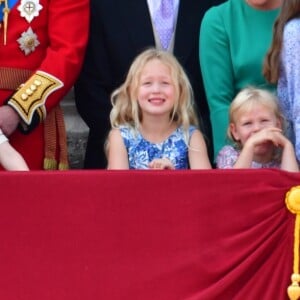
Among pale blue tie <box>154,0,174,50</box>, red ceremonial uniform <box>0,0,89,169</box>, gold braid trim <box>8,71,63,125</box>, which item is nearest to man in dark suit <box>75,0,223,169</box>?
pale blue tie <box>154,0,174,50</box>

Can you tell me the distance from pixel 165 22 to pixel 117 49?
0.69 ft

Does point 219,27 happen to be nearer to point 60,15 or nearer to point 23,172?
point 60,15

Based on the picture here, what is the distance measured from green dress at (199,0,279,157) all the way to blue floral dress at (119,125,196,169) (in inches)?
7.7

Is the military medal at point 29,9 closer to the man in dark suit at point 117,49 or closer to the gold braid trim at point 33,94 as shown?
the gold braid trim at point 33,94

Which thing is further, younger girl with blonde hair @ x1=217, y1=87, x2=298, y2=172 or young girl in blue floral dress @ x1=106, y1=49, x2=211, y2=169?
young girl in blue floral dress @ x1=106, y1=49, x2=211, y2=169

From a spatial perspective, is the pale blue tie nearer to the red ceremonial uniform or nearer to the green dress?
the green dress

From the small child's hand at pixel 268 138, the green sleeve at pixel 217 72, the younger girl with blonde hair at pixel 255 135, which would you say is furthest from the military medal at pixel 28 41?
the small child's hand at pixel 268 138

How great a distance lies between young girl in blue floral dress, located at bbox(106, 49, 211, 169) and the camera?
4031mm

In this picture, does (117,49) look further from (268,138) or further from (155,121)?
(268,138)

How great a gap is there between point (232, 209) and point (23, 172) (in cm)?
62

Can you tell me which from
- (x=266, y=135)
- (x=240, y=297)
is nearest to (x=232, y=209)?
(x=240, y=297)

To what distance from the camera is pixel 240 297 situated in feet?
11.0

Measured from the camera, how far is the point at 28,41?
13.8ft

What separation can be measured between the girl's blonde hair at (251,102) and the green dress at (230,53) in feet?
0.45
